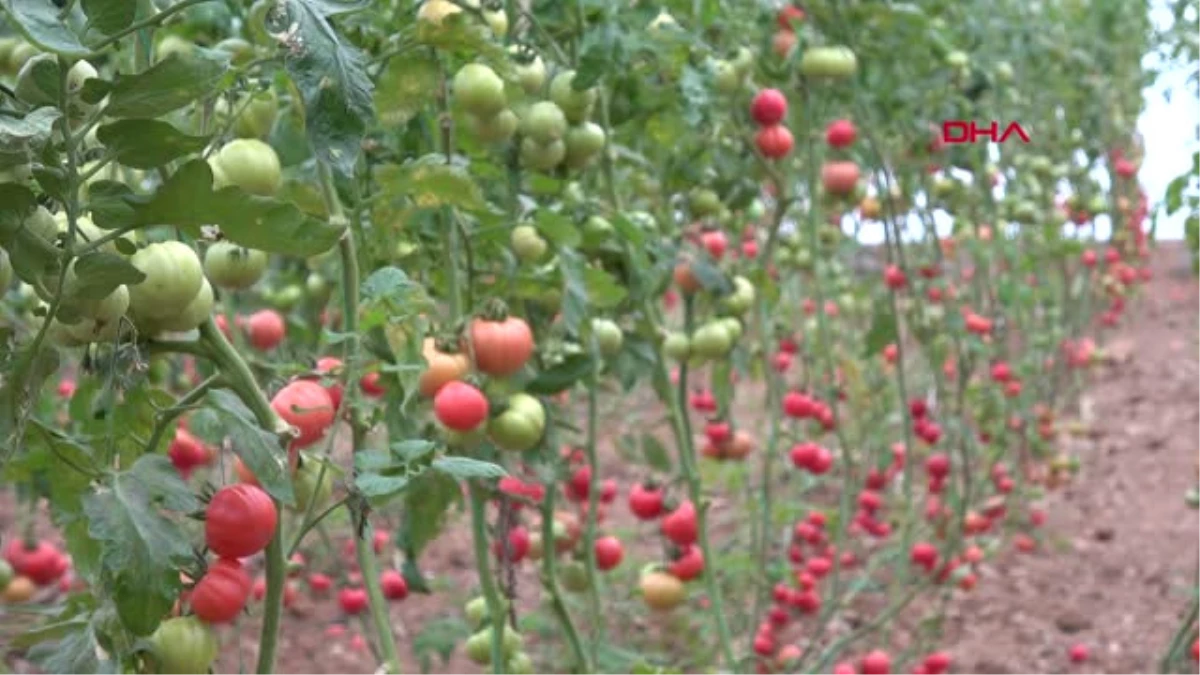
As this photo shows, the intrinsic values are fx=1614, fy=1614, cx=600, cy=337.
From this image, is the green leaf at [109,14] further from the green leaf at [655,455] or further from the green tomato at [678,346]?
the green leaf at [655,455]

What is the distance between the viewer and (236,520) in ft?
4.11

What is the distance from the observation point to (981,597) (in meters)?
4.81

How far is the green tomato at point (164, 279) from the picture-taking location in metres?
1.21

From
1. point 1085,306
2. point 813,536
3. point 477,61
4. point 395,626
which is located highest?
point 477,61

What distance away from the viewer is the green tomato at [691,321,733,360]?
2.71 meters

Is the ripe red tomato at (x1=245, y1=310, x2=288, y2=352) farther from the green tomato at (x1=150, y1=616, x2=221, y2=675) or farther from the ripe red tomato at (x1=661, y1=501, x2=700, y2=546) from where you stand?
the green tomato at (x1=150, y1=616, x2=221, y2=675)

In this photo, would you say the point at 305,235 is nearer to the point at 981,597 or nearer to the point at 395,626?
the point at 395,626

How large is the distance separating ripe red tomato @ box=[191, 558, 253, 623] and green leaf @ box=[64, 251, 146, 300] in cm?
29

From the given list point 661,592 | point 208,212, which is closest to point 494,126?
point 208,212

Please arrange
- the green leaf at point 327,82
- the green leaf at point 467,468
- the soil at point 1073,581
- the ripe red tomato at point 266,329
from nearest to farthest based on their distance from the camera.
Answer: the green leaf at point 327,82 → the green leaf at point 467,468 → the ripe red tomato at point 266,329 → the soil at point 1073,581

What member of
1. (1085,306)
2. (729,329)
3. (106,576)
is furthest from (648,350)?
(1085,306)

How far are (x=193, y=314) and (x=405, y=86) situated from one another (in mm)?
636

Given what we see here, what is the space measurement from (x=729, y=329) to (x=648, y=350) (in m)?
0.30

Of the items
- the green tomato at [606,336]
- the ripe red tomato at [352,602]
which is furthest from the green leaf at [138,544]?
the ripe red tomato at [352,602]
